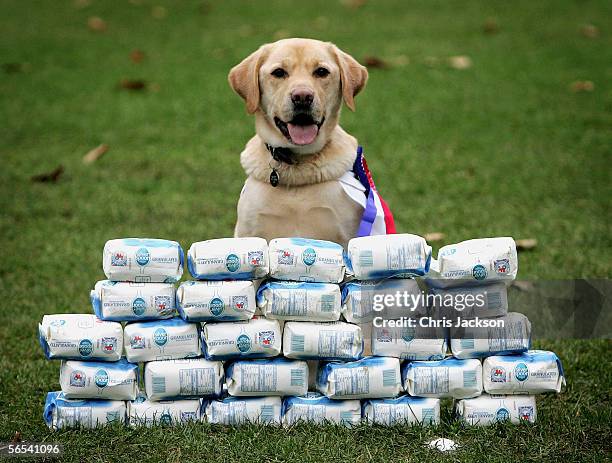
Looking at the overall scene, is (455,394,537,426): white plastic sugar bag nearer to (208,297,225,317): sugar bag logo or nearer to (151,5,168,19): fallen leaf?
(208,297,225,317): sugar bag logo

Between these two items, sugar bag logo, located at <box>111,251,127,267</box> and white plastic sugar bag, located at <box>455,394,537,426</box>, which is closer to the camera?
sugar bag logo, located at <box>111,251,127,267</box>

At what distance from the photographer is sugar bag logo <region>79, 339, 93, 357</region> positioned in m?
3.59

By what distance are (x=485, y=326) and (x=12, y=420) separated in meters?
2.04

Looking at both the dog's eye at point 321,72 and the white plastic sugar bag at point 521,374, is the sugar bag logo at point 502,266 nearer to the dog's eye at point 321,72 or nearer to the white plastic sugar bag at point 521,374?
the white plastic sugar bag at point 521,374

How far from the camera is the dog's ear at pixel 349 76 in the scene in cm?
442

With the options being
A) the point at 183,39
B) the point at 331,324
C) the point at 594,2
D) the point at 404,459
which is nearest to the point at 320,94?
the point at 331,324

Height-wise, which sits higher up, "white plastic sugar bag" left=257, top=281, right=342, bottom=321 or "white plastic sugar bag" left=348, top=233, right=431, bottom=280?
"white plastic sugar bag" left=348, top=233, right=431, bottom=280

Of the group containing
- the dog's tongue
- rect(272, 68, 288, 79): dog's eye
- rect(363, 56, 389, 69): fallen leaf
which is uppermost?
rect(272, 68, 288, 79): dog's eye

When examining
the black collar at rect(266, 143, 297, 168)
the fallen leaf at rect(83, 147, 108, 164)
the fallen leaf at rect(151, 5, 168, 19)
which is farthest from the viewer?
the fallen leaf at rect(151, 5, 168, 19)

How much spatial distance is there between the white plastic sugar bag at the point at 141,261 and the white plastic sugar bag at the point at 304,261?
0.41 meters

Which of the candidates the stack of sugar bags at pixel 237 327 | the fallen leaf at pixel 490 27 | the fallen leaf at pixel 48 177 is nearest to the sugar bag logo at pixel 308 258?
the stack of sugar bags at pixel 237 327

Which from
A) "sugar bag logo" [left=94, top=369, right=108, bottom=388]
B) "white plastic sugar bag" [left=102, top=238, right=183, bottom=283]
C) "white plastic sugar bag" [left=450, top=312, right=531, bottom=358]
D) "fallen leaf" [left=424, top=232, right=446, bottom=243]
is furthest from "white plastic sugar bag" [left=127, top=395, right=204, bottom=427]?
"fallen leaf" [left=424, top=232, right=446, bottom=243]

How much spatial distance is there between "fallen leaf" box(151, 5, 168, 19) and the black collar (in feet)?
27.4

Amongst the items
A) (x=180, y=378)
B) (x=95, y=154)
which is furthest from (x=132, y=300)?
(x=95, y=154)
